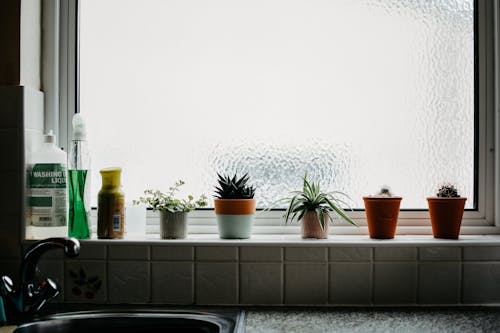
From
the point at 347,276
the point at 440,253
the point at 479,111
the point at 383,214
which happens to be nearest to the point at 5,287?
the point at 347,276

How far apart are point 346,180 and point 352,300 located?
0.38 metres

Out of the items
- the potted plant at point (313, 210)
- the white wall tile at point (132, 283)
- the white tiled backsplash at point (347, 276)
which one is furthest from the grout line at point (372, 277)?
the white wall tile at point (132, 283)

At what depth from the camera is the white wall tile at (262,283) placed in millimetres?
1380

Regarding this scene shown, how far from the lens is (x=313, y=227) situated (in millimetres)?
1444

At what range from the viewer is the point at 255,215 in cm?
157

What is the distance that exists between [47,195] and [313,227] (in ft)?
2.38

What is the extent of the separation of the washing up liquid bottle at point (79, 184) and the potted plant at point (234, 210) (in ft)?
1.21

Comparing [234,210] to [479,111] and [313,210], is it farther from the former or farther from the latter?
[479,111]

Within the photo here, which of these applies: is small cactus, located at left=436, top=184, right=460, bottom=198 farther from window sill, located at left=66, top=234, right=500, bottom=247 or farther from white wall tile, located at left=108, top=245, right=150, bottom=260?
white wall tile, located at left=108, top=245, right=150, bottom=260

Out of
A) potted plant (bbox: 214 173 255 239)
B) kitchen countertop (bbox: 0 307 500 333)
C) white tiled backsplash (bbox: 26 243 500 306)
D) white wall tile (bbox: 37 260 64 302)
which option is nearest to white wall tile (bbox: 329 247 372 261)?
white tiled backsplash (bbox: 26 243 500 306)

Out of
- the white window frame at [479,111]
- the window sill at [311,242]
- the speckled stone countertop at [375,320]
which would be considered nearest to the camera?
the speckled stone countertop at [375,320]

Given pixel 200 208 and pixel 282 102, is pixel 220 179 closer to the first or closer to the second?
pixel 200 208

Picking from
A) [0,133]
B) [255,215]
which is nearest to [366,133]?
[255,215]

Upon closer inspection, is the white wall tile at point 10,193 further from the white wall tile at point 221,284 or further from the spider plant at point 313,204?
the spider plant at point 313,204
